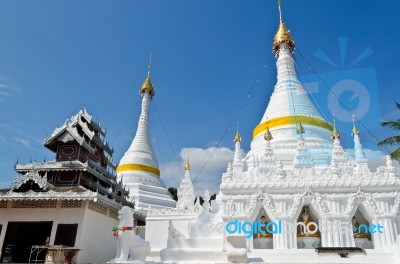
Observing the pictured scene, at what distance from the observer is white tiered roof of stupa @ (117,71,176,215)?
2741 cm

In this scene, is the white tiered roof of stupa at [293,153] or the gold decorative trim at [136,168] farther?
the gold decorative trim at [136,168]

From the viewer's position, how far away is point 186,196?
2367 cm

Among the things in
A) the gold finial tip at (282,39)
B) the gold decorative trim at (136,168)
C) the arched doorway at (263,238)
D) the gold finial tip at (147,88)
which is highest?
the gold finial tip at (282,39)

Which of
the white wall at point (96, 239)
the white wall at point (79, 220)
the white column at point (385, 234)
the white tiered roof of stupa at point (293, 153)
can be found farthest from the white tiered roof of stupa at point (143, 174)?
the white column at point (385, 234)

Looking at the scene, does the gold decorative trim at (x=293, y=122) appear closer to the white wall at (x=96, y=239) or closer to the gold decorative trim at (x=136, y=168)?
the gold decorative trim at (x=136, y=168)

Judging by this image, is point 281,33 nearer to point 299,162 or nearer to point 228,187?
point 299,162

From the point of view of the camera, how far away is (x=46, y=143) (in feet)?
71.4

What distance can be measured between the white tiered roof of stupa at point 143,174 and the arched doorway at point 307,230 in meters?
12.6

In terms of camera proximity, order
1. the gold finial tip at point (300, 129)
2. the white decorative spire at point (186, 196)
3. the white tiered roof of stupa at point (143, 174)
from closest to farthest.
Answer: the white decorative spire at point (186, 196) < the gold finial tip at point (300, 129) < the white tiered roof of stupa at point (143, 174)

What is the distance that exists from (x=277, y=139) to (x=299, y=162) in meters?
4.01

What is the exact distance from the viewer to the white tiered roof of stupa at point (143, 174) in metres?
27.4

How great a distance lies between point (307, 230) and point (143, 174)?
1666cm

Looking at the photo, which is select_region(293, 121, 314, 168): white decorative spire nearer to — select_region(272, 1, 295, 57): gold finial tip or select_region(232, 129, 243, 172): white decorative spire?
select_region(232, 129, 243, 172): white decorative spire

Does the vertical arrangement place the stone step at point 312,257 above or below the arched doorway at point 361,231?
below
